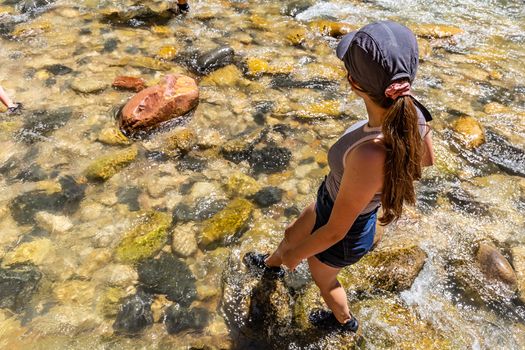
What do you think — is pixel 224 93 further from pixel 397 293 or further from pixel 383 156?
pixel 383 156

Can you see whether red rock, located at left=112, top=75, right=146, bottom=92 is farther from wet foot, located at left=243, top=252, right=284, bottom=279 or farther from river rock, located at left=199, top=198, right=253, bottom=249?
wet foot, located at left=243, top=252, right=284, bottom=279

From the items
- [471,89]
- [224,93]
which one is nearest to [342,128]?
[224,93]

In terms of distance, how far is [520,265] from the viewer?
3227 millimetres

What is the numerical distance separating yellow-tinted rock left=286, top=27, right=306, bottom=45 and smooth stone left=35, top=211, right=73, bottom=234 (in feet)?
12.5

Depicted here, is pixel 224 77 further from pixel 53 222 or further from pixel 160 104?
pixel 53 222

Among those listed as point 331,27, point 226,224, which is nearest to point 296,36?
point 331,27

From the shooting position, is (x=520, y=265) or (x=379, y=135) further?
(x=520, y=265)

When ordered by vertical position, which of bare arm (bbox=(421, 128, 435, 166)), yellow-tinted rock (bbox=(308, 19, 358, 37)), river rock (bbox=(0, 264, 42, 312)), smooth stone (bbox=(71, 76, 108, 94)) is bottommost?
river rock (bbox=(0, 264, 42, 312))

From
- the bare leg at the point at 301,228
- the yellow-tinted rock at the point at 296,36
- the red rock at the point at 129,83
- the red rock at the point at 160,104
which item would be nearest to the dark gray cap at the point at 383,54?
the bare leg at the point at 301,228

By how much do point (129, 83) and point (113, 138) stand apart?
0.94 metres

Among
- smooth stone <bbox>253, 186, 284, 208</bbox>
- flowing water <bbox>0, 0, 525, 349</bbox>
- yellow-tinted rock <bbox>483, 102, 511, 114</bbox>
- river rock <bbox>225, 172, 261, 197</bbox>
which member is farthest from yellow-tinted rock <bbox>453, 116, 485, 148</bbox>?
river rock <bbox>225, 172, 261, 197</bbox>

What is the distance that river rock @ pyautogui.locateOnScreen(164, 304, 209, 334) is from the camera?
281 centimetres

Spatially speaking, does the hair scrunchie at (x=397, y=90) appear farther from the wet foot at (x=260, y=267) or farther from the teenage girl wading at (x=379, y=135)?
the wet foot at (x=260, y=267)

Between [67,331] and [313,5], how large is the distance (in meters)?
5.98
